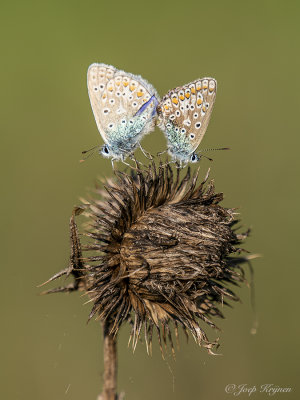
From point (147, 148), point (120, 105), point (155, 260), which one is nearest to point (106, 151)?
point (120, 105)

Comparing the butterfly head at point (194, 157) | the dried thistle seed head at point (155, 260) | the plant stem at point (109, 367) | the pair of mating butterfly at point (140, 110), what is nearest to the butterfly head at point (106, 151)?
the pair of mating butterfly at point (140, 110)

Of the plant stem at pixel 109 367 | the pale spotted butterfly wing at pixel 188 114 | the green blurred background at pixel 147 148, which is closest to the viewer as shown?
the plant stem at pixel 109 367

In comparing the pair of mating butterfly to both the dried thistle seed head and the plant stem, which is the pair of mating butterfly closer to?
the dried thistle seed head

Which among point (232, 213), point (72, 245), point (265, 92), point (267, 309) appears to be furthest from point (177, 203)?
point (265, 92)

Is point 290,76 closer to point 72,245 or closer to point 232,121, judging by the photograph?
point 232,121

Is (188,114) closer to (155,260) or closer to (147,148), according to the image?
Answer: (155,260)

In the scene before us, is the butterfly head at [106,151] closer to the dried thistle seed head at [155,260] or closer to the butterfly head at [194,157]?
the dried thistle seed head at [155,260]
